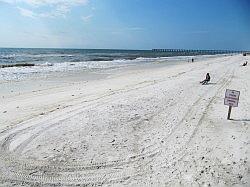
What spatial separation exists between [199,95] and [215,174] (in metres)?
8.70

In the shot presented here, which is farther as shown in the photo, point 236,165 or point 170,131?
point 170,131

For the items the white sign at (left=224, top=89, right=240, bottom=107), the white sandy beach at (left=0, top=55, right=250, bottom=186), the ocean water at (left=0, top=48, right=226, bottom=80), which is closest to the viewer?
the white sandy beach at (left=0, top=55, right=250, bottom=186)

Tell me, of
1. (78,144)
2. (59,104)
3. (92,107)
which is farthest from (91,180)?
(59,104)

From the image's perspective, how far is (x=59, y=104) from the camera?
41.4 feet

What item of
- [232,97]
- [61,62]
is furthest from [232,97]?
[61,62]

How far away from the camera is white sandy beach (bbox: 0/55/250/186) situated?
5.88 meters

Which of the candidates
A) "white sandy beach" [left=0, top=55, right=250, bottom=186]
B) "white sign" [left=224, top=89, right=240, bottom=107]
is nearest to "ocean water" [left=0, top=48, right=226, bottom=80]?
"white sandy beach" [left=0, top=55, right=250, bottom=186]

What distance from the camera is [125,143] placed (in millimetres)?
7609

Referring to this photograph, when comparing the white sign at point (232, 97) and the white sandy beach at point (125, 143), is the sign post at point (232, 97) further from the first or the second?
the white sandy beach at point (125, 143)

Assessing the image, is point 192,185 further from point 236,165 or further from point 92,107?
point 92,107

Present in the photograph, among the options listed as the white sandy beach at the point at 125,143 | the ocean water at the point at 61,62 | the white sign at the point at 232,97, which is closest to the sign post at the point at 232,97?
the white sign at the point at 232,97

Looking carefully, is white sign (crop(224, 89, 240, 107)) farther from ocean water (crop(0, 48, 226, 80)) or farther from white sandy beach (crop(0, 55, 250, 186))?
ocean water (crop(0, 48, 226, 80))

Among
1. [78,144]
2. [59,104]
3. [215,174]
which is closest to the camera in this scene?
[215,174]

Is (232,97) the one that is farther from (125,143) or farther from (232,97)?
(125,143)
